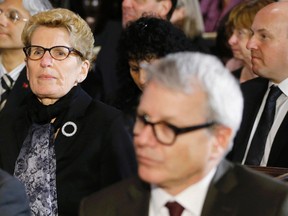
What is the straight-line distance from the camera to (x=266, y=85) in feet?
16.0

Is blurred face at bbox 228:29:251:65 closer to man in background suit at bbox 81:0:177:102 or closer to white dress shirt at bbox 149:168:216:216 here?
man in background suit at bbox 81:0:177:102

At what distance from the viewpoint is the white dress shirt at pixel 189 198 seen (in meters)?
2.91

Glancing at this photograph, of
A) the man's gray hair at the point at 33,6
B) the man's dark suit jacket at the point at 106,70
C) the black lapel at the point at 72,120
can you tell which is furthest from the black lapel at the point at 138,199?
the man's gray hair at the point at 33,6

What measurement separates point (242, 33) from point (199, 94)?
9.66 ft

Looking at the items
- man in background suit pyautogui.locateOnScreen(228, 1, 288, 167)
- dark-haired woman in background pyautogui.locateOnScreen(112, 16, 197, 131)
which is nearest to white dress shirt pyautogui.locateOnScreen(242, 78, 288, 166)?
man in background suit pyautogui.locateOnScreen(228, 1, 288, 167)

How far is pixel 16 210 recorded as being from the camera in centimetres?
328

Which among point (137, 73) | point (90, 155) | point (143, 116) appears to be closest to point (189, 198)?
point (143, 116)

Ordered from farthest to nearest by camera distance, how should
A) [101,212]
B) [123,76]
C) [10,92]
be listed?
[10,92] < [123,76] < [101,212]

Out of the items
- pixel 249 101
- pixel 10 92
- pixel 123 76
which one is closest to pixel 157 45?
pixel 123 76

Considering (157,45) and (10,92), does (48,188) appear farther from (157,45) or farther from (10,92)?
(10,92)

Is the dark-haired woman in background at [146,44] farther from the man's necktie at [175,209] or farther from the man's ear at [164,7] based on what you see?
the man's ear at [164,7]

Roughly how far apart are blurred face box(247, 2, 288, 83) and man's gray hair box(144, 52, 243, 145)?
1933 millimetres

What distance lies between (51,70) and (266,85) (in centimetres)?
138

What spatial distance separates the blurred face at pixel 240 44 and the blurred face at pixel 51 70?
5.94 feet
